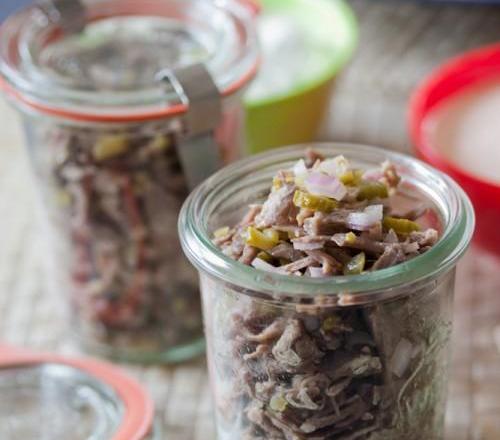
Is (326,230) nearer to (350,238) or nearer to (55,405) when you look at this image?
(350,238)

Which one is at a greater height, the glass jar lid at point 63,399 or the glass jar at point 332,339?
the glass jar at point 332,339

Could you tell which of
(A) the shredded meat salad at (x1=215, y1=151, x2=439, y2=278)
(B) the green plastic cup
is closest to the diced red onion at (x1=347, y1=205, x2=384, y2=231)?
(A) the shredded meat salad at (x1=215, y1=151, x2=439, y2=278)

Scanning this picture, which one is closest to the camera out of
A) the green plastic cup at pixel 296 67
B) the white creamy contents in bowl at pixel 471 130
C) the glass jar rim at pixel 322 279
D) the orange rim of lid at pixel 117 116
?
the glass jar rim at pixel 322 279

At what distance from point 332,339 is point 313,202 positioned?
9 cm

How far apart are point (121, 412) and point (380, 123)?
580mm

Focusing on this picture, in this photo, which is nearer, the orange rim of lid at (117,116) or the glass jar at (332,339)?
the glass jar at (332,339)

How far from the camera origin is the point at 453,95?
3.94 feet

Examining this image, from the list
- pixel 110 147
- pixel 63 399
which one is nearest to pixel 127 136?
pixel 110 147

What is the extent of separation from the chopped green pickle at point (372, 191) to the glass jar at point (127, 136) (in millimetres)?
204

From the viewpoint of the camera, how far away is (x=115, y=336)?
3.41ft

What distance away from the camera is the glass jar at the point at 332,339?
2.26 feet

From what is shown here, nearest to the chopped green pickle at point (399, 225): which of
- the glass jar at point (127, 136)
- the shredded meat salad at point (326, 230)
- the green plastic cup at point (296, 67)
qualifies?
the shredded meat salad at point (326, 230)

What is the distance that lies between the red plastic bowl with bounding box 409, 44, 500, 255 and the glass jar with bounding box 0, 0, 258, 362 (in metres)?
0.19

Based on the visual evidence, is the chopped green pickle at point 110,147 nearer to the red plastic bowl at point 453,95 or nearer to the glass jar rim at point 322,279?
the glass jar rim at point 322,279
